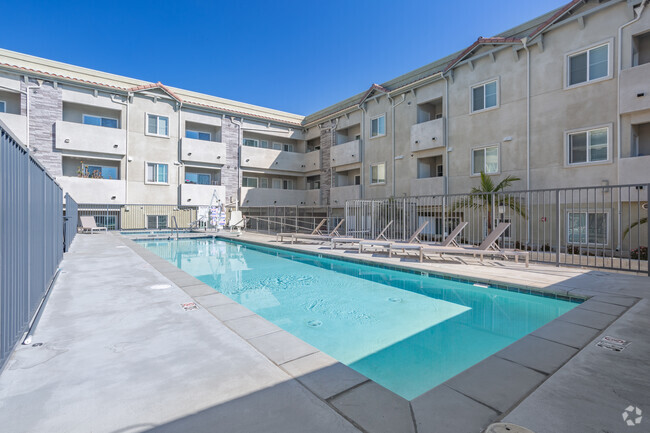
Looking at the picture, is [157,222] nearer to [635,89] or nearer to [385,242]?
[385,242]

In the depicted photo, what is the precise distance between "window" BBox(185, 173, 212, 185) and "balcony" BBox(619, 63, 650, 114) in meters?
23.8

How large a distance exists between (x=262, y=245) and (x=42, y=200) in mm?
9574

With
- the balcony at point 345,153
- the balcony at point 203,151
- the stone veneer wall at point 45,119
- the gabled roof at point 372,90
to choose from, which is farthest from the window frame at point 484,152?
the stone veneer wall at point 45,119

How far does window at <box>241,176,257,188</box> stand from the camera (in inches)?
1057

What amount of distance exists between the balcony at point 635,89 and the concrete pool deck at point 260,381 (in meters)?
10.3

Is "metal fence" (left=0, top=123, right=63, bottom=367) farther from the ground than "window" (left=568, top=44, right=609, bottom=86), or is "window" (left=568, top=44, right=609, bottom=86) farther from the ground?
"window" (left=568, top=44, right=609, bottom=86)

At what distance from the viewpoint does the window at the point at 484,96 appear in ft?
49.4

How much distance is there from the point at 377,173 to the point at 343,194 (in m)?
3.08

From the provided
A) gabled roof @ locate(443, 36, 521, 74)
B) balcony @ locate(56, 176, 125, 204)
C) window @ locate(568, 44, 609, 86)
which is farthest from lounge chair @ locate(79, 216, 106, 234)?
window @ locate(568, 44, 609, 86)

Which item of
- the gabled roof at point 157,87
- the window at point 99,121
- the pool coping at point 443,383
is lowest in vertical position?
the pool coping at point 443,383

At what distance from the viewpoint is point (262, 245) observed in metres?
14.0

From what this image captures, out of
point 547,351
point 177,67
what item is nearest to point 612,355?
point 547,351

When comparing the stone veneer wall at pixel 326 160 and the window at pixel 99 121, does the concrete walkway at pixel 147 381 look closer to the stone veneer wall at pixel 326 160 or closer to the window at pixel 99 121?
the stone veneer wall at pixel 326 160

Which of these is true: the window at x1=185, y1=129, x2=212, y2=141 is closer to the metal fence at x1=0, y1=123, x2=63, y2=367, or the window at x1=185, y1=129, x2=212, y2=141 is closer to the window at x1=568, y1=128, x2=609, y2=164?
the metal fence at x1=0, y1=123, x2=63, y2=367
